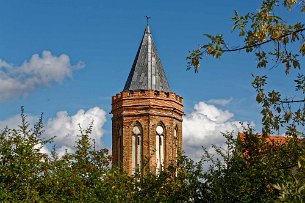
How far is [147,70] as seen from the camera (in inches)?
1932

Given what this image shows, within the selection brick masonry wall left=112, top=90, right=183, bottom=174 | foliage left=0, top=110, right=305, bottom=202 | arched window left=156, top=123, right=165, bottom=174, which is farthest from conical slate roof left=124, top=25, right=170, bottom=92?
foliage left=0, top=110, right=305, bottom=202

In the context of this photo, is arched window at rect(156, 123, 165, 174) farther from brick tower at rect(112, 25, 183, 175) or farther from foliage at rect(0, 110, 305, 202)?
foliage at rect(0, 110, 305, 202)

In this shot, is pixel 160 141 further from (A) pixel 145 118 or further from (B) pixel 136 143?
(A) pixel 145 118

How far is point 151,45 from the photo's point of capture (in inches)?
1988

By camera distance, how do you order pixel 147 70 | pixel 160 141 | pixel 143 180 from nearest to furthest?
pixel 143 180, pixel 160 141, pixel 147 70

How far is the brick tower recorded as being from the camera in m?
47.3

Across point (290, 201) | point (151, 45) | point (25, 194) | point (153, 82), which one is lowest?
point (290, 201)

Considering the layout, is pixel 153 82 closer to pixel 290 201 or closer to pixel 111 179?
pixel 111 179

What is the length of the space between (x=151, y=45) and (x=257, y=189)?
3574 cm

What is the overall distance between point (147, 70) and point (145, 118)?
152 inches

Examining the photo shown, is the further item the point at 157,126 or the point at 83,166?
the point at 157,126

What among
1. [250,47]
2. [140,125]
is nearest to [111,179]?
[250,47]

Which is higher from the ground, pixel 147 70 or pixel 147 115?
pixel 147 70

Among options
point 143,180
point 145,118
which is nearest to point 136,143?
point 145,118
